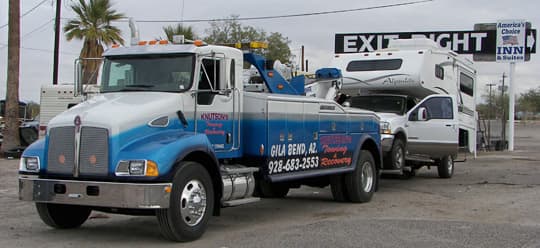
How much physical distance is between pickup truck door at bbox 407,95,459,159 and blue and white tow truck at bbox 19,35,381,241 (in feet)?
16.5

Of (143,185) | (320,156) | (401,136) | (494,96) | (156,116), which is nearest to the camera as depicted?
(143,185)

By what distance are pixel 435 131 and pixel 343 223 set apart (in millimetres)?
6654

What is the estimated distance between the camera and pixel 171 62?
27.6ft

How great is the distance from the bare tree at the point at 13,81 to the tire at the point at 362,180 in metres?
14.2

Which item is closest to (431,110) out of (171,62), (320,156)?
(320,156)

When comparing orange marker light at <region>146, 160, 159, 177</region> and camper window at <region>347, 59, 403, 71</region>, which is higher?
camper window at <region>347, 59, 403, 71</region>

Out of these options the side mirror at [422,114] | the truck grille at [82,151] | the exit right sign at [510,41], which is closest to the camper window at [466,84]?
the side mirror at [422,114]

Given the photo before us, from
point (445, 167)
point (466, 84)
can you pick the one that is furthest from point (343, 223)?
point (466, 84)

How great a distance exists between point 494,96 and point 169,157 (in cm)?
7370

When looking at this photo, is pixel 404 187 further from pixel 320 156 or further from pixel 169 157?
pixel 169 157

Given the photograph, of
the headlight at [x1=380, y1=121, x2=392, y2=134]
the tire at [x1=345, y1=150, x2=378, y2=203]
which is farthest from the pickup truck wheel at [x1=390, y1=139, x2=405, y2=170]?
the tire at [x1=345, y1=150, x2=378, y2=203]

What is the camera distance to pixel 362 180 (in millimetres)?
11914

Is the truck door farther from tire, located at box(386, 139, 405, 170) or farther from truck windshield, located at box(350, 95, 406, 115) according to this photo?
truck windshield, located at box(350, 95, 406, 115)

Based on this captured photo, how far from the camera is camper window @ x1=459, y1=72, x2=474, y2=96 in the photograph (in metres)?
18.4
